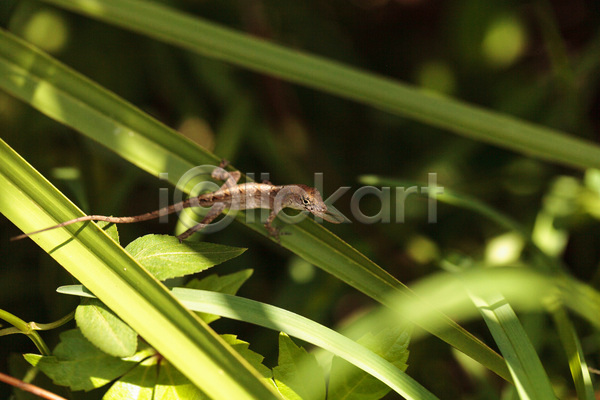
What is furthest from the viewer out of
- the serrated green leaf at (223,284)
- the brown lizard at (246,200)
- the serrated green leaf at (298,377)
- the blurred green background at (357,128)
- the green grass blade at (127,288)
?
the blurred green background at (357,128)

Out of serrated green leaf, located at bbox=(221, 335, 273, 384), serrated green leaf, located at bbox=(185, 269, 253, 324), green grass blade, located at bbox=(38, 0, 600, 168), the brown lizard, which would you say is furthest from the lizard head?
serrated green leaf, located at bbox=(221, 335, 273, 384)

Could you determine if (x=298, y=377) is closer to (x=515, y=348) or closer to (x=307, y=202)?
(x=515, y=348)

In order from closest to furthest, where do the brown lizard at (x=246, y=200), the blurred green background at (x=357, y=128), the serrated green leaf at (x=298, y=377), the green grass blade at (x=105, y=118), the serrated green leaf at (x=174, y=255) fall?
the serrated green leaf at (x=298, y=377), the serrated green leaf at (x=174, y=255), the green grass blade at (x=105, y=118), the brown lizard at (x=246, y=200), the blurred green background at (x=357, y=128)

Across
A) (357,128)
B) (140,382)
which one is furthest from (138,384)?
(357,128)

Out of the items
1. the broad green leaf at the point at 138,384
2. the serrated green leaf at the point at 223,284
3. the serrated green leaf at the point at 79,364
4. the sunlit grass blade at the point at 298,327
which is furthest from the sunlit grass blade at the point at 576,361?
the serrated green leaf at the point at 79,364

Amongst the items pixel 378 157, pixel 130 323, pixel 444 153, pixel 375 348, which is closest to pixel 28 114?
pixel 130 323

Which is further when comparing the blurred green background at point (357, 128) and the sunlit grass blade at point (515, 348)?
the blurred green background at point (357, 128)

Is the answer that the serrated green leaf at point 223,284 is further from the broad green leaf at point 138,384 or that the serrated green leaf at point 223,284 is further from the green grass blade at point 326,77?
the green grass blade at point 326,77

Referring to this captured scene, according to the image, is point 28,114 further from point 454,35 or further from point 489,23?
point 489,23
